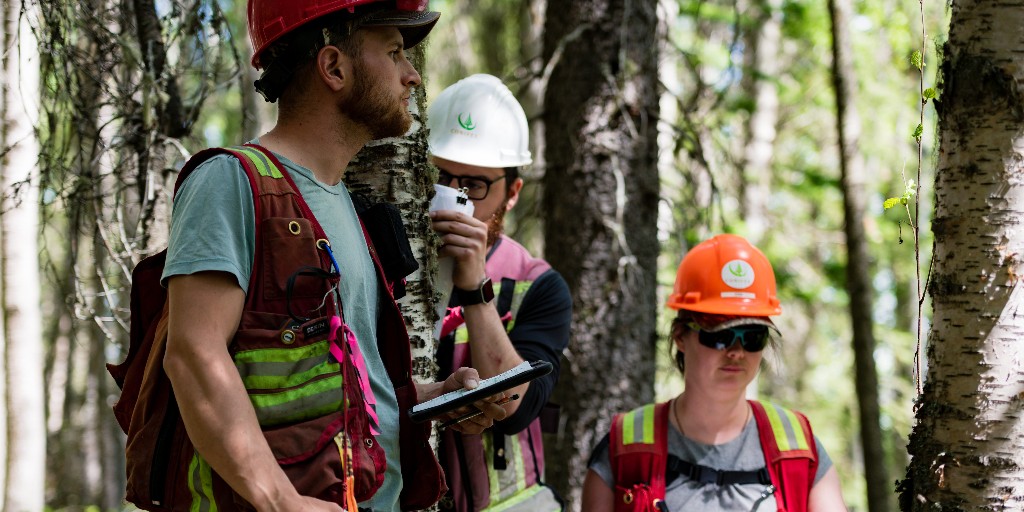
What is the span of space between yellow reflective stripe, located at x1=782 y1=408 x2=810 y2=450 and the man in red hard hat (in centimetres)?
165

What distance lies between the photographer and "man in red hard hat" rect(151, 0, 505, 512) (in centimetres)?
185

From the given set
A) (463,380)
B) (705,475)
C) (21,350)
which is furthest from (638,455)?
(21,350)

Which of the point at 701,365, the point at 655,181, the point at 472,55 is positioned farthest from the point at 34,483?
the point at 472,55

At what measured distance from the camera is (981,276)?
9.18 ft

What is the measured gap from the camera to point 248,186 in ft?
6.54

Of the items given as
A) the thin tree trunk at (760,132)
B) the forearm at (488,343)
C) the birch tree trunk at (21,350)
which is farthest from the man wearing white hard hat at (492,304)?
the thin tree trunk at (760,132)

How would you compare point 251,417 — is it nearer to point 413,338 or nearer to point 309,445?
point 309,445

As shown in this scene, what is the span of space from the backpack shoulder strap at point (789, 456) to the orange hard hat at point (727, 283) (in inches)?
17.5

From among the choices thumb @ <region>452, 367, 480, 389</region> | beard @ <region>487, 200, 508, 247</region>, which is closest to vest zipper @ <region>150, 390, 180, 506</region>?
thumb @ <region>452, 367, 480, 389</region>

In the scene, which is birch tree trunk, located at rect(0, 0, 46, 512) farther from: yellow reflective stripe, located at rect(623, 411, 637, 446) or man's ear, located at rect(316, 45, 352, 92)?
man's ear, located at rect(316, 45, 352, 92)

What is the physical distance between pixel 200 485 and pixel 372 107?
3.15ft

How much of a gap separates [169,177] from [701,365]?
8.97 feet

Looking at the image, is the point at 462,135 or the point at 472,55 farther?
the point at 472,55

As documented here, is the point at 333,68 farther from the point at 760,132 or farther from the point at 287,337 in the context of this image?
the point at 760,132
